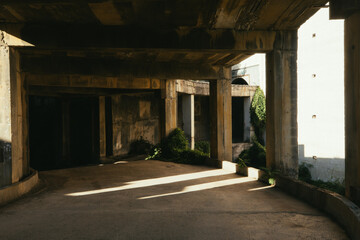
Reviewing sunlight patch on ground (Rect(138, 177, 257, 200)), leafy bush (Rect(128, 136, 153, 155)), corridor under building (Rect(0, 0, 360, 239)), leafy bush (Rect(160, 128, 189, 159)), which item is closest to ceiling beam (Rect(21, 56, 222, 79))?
corridor under building (Rect(0, 0, 360, 239))

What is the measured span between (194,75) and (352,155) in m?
8.82

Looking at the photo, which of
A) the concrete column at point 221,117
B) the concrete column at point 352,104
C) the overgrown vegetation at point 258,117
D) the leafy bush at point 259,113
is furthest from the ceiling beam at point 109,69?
the leafy bush at point 259,113

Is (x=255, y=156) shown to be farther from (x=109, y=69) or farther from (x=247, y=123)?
(x=109, y=69)

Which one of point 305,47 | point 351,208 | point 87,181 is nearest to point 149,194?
point 87,181

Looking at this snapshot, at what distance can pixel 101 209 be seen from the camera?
6.09 m

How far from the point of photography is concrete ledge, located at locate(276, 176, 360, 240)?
434 centimetres

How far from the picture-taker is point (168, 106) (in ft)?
54.3

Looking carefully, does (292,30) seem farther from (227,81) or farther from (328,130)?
(328,130)

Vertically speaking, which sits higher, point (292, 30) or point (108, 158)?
point (292, 30)

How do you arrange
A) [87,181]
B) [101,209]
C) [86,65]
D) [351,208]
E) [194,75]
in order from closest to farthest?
[351,208], [101,209], [87,181], [86,65], [194,75]

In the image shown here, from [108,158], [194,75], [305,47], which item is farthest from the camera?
[305,47]

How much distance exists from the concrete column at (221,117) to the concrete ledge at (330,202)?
5.97 meters

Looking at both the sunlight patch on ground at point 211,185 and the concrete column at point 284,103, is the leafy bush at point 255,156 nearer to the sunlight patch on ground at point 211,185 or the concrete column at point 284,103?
the sunlight patch on ground at point 211,185

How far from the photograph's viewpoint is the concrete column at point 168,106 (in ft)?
53.7
